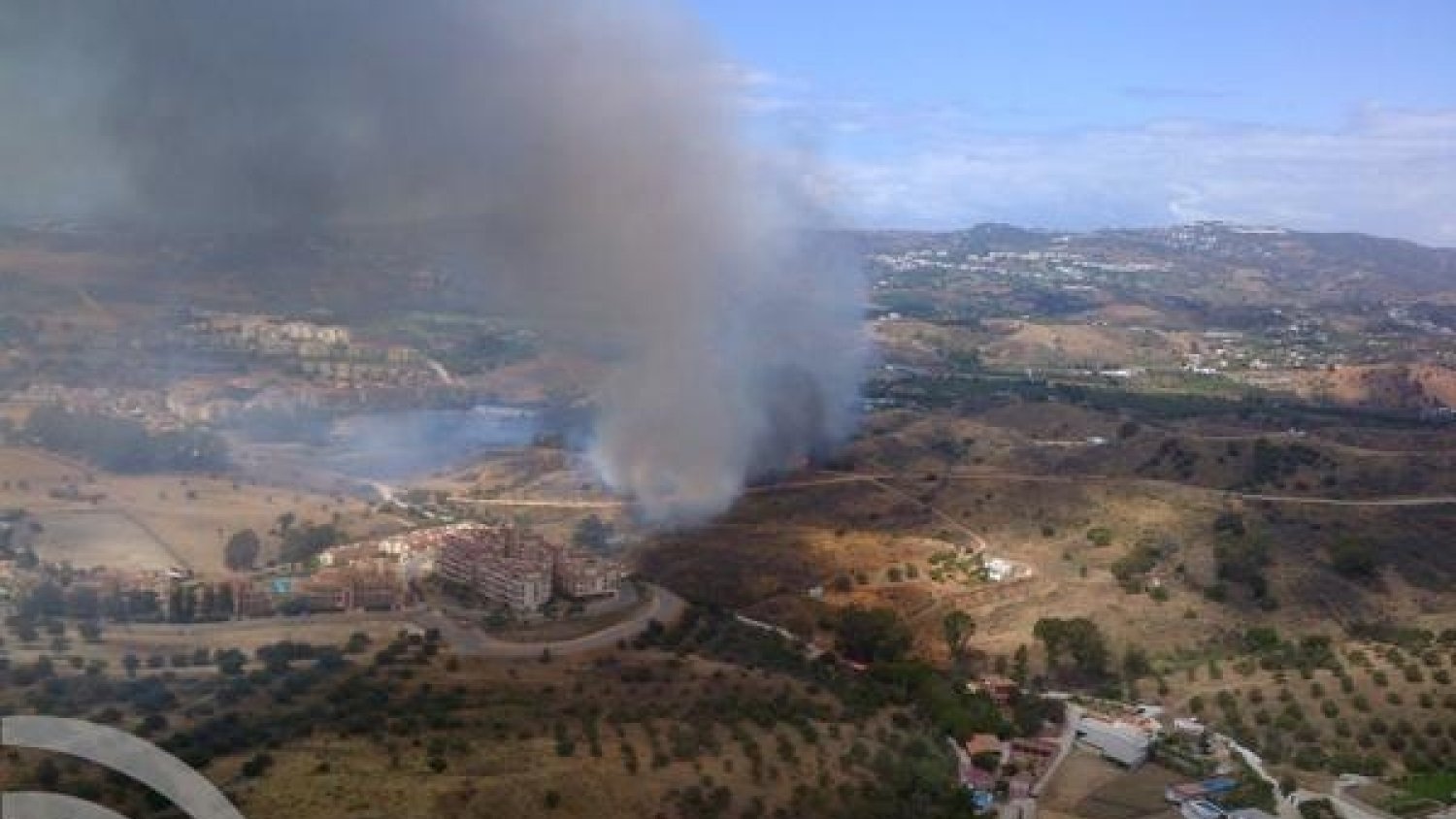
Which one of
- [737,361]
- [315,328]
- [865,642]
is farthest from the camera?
[315,328]

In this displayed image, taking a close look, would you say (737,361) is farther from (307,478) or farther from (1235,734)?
(1235,734)

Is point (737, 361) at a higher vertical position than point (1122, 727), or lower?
higher

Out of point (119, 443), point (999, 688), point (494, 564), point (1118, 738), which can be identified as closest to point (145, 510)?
point (119, 443)

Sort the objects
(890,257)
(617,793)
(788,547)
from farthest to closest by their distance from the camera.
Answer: (890,257) < (788,547) < (617,793)

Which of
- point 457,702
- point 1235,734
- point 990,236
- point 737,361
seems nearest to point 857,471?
point 737,361

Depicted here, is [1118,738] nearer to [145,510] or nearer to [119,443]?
[145,510]

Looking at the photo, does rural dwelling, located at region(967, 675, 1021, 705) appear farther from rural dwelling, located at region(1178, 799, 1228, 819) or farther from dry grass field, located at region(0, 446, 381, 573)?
dry grass field, located at region(0, 446, 381, 573)

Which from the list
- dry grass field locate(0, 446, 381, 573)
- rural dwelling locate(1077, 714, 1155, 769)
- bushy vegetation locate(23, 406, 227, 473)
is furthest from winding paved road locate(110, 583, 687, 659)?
bushy vegetation locate(23, 406, 227, 473)

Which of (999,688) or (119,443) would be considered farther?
(119,443)

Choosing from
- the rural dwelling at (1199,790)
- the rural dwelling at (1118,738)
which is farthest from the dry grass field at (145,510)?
the rural dwelling at (1199,790)

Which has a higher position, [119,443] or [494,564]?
[119,443]
